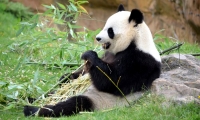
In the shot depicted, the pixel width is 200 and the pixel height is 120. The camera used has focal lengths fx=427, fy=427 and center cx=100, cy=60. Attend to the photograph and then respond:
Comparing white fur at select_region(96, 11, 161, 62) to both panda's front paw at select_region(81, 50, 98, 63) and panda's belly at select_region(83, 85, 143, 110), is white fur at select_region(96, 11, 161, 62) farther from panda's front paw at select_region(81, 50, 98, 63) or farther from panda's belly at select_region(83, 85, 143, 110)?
panda's belly at select_region(83, 85, 143, 110)

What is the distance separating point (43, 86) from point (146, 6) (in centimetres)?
708

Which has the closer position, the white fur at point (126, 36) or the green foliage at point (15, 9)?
the white fur at point (126, 36)

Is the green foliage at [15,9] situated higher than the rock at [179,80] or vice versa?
the green foliage at [15,9]

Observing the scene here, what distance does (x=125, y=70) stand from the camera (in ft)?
16.2

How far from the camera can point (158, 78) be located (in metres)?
5.27

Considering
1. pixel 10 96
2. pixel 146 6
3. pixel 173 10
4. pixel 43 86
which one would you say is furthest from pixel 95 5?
pixel 10 96

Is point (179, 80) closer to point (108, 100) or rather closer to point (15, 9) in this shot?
point (108, 100)

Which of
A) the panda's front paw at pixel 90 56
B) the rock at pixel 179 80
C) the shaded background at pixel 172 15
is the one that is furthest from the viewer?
the shaded background at pixel 172 15

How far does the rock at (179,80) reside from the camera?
4934 mm

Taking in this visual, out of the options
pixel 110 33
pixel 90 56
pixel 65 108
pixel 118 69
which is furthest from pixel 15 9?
pixel 118 69

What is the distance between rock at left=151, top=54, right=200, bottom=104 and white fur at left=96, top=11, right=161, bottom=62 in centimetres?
36

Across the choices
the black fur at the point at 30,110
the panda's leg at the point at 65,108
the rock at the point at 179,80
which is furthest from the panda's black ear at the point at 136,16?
the black fur at the point at 30,110

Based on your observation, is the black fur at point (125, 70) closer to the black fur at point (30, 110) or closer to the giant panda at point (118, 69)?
the giant panda at point (118, 69)

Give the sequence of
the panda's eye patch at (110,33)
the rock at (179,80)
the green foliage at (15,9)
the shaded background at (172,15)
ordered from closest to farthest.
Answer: the rock at (179,80)
the panda's eye patch at (110,33)
the shaded background at (172,15)
the green foliage at (15,9)
